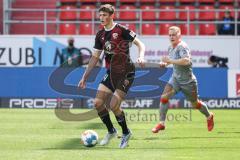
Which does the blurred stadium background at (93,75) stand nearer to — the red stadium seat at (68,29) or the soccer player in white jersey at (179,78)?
the red stadium seat at (68,29)

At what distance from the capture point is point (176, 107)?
24.5 meters

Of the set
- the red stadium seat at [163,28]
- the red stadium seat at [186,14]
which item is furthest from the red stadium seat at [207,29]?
the red stadium seat at [163,28]

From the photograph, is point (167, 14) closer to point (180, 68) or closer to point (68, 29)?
point (68, 29)

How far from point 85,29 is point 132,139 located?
15.8 metres

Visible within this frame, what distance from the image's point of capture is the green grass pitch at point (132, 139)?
38.0 ft

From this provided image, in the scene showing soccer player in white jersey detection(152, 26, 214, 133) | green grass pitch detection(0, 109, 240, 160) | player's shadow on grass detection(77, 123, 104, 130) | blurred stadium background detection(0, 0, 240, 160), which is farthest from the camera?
player's shadow on grass detection(77, 123, 104, 130)

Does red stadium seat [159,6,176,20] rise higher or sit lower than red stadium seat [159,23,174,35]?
higher

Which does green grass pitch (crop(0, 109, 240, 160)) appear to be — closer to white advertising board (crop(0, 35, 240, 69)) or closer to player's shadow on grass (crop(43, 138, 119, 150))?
player's shadow on grass (crop(43, 138, 119, 150))

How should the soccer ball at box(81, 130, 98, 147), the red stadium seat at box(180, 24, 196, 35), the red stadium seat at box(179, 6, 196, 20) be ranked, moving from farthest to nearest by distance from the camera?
1. the red stadium seat at box(179, 6, 196, 20)
2. the red stadium seat at box(180, 24, 196, 35)
3. the soccer ball at box(81, 130, 98, 147)

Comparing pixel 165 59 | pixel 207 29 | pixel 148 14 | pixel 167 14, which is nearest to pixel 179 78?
pixel 165 59

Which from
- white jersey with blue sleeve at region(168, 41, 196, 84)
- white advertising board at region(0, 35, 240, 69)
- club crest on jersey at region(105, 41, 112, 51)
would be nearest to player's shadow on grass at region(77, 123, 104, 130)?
white jersey with blue sleeve at region(168, 41, 196, 84)

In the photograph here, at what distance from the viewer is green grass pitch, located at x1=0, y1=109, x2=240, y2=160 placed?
1158 centimetres

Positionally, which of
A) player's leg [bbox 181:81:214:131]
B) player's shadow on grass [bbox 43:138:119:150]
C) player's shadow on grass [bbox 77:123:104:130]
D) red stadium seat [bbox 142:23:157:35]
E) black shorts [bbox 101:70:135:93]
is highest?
red stadium seat [bbox 142:23:157:35]

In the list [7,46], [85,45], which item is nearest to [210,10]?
[85,45]
